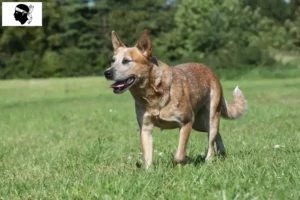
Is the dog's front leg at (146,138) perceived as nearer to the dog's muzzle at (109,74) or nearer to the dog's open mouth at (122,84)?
the dog's open mouth at (122,84)

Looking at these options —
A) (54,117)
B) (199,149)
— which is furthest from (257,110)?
(199,149)

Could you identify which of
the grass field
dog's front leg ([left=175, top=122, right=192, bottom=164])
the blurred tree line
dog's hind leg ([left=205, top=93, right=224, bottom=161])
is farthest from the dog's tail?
the blurred tree line

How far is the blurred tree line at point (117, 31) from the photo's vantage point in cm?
6650

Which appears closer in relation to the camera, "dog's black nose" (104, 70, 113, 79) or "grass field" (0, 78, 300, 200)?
"grass field" (0, 78, 300, 200)

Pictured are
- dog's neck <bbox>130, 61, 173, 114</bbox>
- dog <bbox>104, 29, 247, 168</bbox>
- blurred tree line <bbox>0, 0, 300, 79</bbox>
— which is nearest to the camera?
dog <bbox>104, 29, 247, 168</bbox>

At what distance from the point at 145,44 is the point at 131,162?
66.5 inches

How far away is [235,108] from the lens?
9.38 m

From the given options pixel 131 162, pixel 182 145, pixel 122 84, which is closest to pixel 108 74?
pixel 122 84

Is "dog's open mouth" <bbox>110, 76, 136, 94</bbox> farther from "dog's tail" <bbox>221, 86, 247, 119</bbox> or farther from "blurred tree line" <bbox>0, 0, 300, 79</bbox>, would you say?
"blurred tree line" <bbox>0, 0, 300, 79</bbox>

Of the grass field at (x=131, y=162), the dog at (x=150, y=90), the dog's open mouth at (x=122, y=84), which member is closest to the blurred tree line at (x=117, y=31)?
the grass field at (x=131, y=162)

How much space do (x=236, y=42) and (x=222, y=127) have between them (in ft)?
172

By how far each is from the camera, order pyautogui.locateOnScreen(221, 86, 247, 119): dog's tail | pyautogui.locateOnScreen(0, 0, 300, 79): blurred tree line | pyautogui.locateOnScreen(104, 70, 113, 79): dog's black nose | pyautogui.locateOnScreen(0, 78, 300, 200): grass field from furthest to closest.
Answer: pyautogui.locateOnScreen(0, 0, 300, 79): blurred tree line → pyautogui.locateOnScreen(221, 86, 247, 119): dog's tail → pyautogui.locateOnScreen(104, 70, 113, 79): dog's black nose → pyautogui.locateOnScreen(0, 78, 300, 200): grass field

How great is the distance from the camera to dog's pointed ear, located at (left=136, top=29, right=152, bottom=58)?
7.04 meters

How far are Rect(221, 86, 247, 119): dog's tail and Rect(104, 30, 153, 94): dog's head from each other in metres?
2.42
